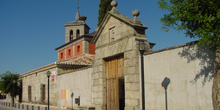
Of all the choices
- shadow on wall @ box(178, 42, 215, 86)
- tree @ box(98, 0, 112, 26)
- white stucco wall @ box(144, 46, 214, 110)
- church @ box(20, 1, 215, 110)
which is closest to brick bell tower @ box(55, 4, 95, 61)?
tree @ box(98, 0, 112, 26)

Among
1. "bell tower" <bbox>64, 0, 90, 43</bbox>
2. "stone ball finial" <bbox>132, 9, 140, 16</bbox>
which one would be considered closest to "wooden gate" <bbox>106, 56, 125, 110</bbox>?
"stone ball finial" <bbox>132, 9, 140, 16</bbox>

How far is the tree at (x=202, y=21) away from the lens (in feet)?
22.0

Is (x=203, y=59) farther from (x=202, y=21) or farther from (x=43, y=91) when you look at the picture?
(x=43, y=91)

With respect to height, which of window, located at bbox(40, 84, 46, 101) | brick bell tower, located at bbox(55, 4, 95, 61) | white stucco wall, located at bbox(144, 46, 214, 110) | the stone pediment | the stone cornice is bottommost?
window, located at bbox(40, 84, 46, 101)

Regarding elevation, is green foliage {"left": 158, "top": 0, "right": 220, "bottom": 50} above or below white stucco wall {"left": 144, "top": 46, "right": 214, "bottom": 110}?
above

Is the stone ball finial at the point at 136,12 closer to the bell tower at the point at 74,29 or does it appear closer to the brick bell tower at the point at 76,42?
the brick bell tower at the point at 76,42

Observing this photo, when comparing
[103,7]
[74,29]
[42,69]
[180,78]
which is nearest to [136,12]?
[180,78]

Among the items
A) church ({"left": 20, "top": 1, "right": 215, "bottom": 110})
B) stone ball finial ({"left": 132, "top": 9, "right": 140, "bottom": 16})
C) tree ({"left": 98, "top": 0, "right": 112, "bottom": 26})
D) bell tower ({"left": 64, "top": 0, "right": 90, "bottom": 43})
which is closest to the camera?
church ({"left": 20, "top": 1, "right": 215, "bottom": 110})

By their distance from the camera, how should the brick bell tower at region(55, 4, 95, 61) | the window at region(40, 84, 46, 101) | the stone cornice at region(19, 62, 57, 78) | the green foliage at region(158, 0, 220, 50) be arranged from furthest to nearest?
the brick bell tower at region(55, 4, 95, 61) → the window at region(40, 84, 46, 101) → the stone cornice at region(19, 62, 57, 78) → the green foliage at region(158, 0, 220, 50)

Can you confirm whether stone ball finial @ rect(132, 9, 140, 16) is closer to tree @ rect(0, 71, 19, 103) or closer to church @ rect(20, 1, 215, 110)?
church @ rect(20, 1, 215, 110)

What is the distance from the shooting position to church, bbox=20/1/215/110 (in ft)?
27.7

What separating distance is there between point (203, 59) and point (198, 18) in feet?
5.70

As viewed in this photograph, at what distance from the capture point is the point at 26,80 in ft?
100

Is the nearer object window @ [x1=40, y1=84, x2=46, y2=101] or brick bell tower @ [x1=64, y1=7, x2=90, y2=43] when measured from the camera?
window @ [x1=40, y1=84, x2=46, y2=101]
